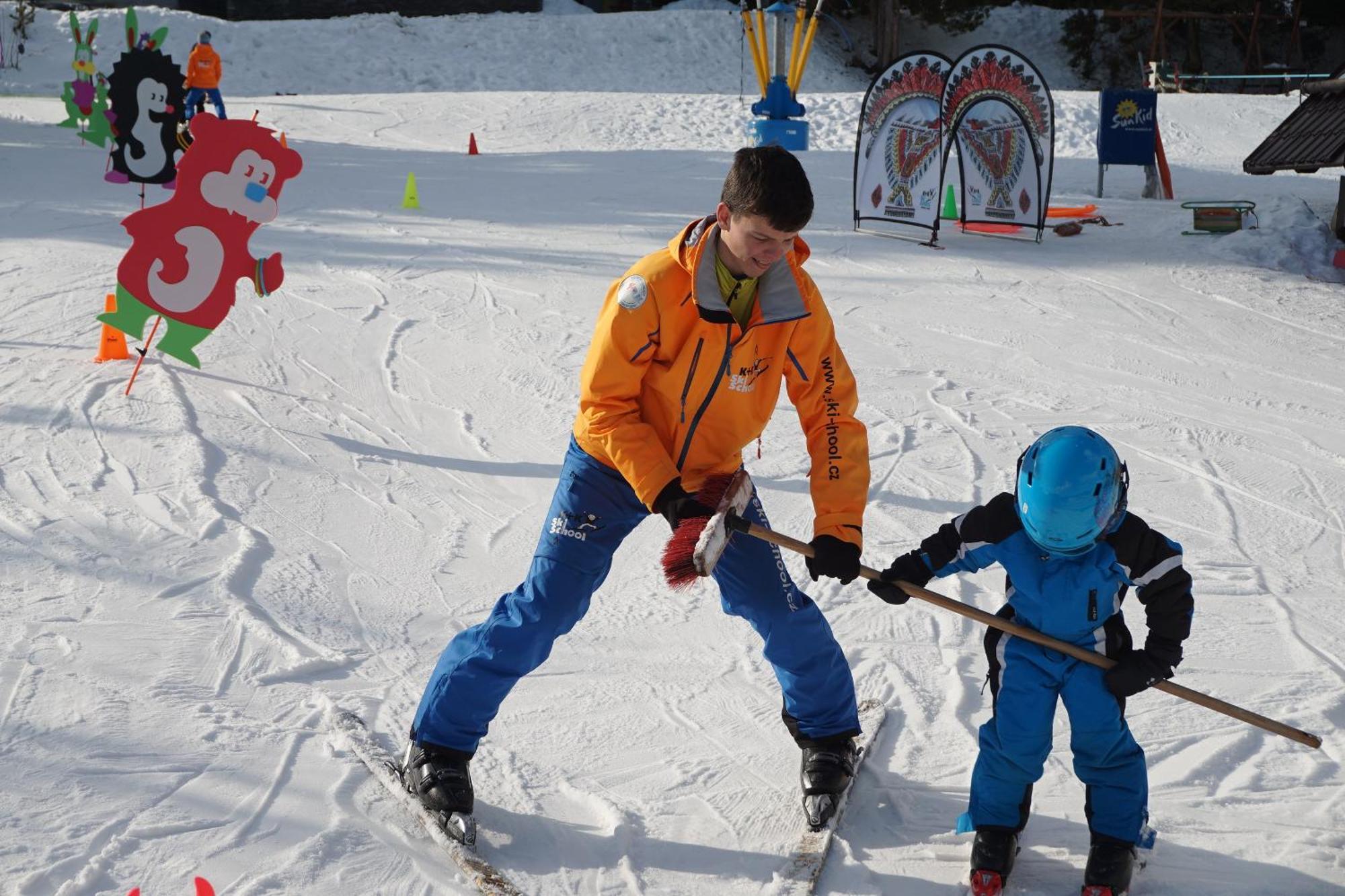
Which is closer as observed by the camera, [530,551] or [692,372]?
[692,372]

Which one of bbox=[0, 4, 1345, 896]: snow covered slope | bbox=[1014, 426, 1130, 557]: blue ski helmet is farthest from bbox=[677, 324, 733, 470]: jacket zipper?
bbox=[0, 4, 1345, 896]: snow covered slope

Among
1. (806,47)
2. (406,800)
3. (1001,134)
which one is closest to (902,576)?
(406,800)

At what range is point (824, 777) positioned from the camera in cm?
324

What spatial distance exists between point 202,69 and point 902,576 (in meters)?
15.3

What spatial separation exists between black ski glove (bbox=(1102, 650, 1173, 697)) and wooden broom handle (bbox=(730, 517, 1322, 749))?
0.02m

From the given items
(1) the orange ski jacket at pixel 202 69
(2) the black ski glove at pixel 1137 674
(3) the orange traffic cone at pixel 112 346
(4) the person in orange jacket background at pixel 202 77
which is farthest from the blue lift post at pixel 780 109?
(2) the black ski glove at pixel 1137 674

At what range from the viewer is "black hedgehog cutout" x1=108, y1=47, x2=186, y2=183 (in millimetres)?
9328

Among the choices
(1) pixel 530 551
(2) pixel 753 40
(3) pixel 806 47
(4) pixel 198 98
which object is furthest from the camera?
(4) pixel 198 98

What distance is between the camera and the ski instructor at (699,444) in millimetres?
2836

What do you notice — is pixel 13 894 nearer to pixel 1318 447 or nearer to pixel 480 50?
pixel 1318 447

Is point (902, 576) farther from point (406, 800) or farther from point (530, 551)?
point (530, 551)

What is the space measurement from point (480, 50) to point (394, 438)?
19966mm

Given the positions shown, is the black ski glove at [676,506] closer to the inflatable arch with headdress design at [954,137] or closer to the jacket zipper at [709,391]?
the jacket zipper at [709,391]

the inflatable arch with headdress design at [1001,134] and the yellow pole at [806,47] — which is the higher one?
the yellow pole at [806,47]
